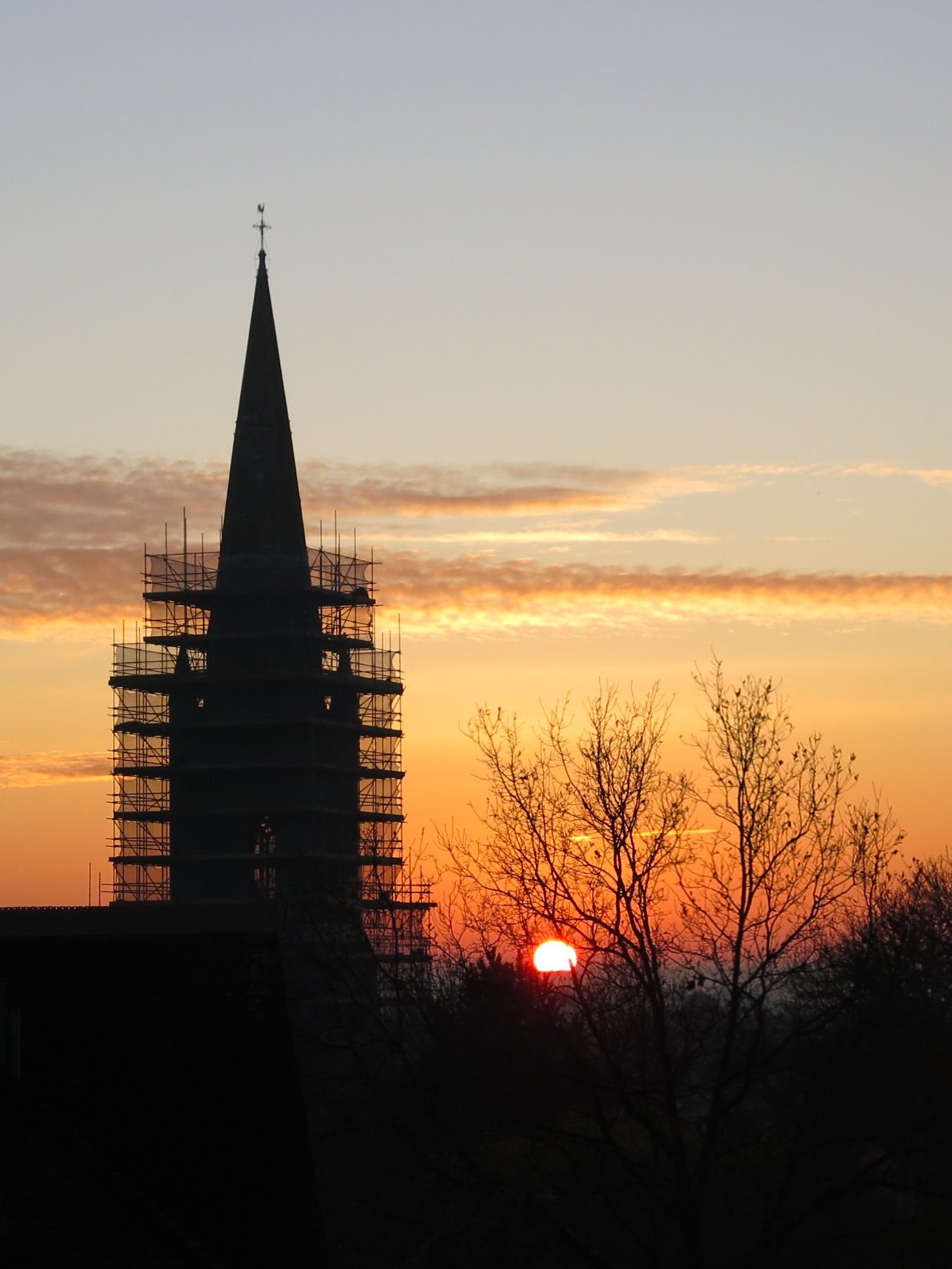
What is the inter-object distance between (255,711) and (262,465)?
455 inches

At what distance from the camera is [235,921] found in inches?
1938

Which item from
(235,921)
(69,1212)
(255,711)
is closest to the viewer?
(69,1212)

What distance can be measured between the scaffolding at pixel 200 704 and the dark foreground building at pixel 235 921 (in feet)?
0.34

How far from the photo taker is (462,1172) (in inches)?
1378

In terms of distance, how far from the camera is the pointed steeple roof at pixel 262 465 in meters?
75.9

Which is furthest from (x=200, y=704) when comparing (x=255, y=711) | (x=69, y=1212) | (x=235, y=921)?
(x=69, y=1212)

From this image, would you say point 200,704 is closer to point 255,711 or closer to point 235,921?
point 255,711

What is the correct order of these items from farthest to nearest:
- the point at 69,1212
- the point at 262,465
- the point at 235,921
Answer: the point at 262,465 < the point at 235,921 < the point at 69,1212

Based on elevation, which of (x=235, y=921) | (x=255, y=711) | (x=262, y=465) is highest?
(x=262, y=465)

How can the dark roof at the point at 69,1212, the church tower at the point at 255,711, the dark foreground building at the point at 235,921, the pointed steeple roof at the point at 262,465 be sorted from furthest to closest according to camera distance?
1. the pointed steeple roof at the point at 262,465
2. the church tower at the point at 255,711
3. the dark foreground building at the point at 235,921
4. the dark roof at the point at 69,1212

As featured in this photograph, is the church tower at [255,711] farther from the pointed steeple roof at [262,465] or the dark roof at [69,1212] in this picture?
the dark roof at [69,1212]

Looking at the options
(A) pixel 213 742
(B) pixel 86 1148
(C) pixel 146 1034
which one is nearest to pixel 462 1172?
(C) pixel 146 1034

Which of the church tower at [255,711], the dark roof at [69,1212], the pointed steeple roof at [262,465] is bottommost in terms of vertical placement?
→ the dark roof at [69,1212]

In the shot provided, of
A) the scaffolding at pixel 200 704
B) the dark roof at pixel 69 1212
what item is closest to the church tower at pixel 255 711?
the scaffolding at pixel 200 704
